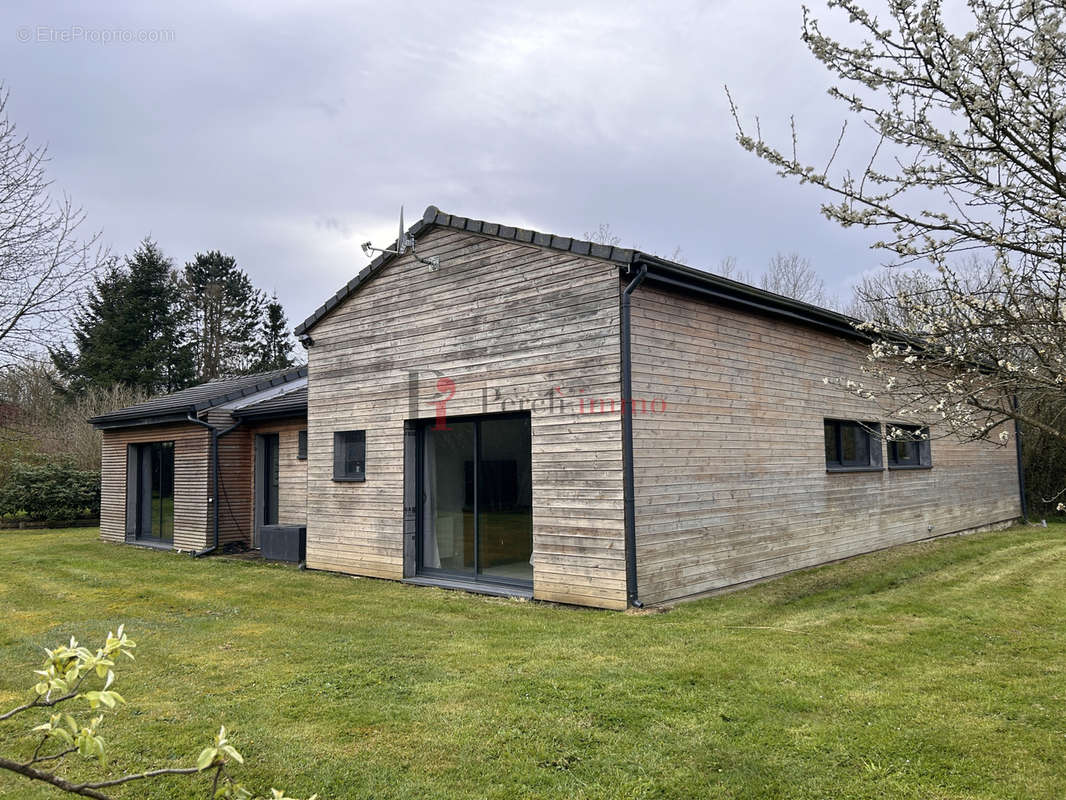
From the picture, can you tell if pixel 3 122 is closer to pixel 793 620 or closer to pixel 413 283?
pixel 413 283

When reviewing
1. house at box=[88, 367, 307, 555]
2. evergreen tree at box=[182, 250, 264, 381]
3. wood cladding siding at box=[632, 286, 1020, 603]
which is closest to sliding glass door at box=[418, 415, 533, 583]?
wood cladding siding at box=[632, 286, 1020, 603]

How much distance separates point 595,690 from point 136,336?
32836 millimetres

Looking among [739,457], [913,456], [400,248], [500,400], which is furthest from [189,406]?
[913,456]

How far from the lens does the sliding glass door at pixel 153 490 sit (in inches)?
586

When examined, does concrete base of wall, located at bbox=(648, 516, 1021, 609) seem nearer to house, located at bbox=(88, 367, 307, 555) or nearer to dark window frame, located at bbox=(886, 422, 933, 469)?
dark window frame, located at bbox=(886, 422, 933, 469)

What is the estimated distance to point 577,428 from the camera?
7.78m

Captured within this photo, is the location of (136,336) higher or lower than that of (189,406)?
higher

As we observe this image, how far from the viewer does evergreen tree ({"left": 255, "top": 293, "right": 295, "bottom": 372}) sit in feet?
121

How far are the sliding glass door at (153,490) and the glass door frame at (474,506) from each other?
753 centimetres

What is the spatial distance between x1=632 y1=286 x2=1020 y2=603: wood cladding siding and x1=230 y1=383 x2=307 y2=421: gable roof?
7079mm

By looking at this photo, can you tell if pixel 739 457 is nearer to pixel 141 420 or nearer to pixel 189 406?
pixel 189 406

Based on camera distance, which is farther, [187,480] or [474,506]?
[187,480]

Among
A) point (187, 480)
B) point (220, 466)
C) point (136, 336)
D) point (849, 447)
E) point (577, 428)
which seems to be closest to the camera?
point (577, 428)

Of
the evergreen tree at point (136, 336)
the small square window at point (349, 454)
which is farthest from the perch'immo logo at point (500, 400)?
the evergreen tree at point (136, 336)
